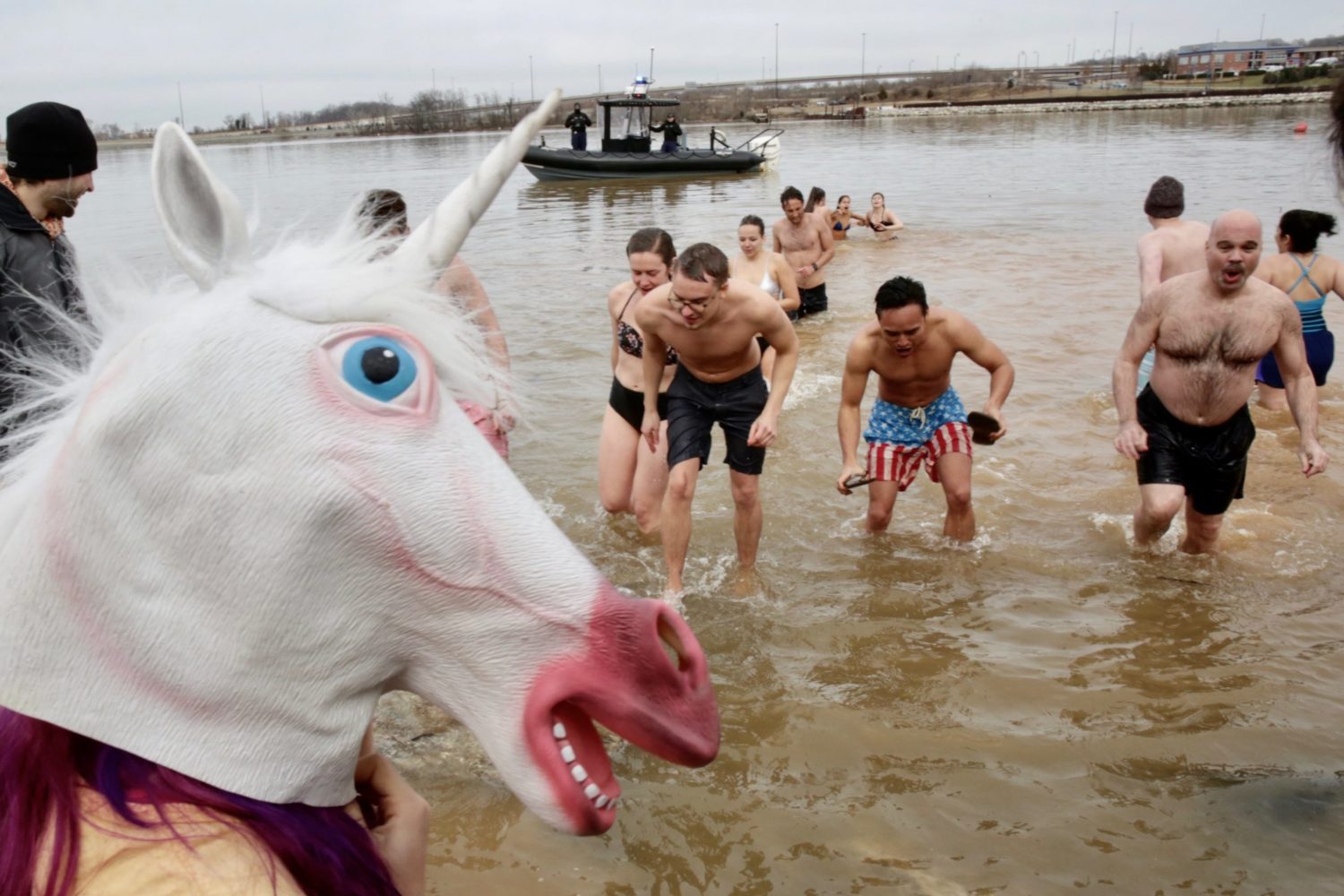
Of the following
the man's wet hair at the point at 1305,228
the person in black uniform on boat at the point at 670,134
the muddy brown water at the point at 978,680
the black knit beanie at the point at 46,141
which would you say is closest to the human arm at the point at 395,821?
the muddy brown water at the point at 978,680

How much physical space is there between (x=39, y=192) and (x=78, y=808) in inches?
122

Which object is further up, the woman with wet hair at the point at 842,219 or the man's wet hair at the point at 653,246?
the man's wet hair at the point at 653,246

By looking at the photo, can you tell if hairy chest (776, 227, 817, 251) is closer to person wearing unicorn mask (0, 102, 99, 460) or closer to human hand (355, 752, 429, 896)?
person wearing unicorn mask (0, 102, 99, 460)

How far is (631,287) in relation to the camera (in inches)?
267

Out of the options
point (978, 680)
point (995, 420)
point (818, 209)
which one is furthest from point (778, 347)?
point (818, 209)

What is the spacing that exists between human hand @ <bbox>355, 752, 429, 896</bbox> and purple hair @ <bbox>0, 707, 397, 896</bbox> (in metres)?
0.17

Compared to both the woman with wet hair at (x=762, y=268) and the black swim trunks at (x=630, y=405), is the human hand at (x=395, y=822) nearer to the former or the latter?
the black swim trunks at (x=630, y=405)

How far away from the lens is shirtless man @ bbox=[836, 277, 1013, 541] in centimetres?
601

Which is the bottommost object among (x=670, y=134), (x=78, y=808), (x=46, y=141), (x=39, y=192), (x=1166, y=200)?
(x=78, y=808)

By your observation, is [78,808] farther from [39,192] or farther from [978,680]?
[978,680]

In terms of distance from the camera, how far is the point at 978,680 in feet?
15.3

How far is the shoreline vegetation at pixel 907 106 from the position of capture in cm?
7762

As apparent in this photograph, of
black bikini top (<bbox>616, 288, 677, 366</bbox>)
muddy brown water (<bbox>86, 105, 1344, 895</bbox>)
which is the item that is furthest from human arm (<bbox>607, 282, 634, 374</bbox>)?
muddy brown water (<bbox>86, 105, 1344, 895</bbox>)

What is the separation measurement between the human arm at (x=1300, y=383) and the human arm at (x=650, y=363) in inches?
139
